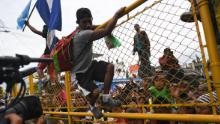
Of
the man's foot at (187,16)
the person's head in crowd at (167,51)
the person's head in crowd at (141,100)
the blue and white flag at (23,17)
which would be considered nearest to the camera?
the man's foot at (187,16)

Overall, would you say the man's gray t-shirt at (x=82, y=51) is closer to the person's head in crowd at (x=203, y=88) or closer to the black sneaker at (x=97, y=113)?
the black sneaker at (x=97, y=113)

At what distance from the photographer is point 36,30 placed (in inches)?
251

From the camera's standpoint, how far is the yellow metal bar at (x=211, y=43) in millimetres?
1946

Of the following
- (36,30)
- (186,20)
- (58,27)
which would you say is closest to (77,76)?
(186,20)

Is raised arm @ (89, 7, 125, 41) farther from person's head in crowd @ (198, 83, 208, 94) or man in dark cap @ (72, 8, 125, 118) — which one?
person's head in crowd @ (198, 83, 208, 94)

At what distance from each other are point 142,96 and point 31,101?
2.03 m

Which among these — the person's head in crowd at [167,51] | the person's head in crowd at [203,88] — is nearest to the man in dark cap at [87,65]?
the person's head in crowd at [167,51]

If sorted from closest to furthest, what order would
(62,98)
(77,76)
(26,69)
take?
1. (26,69)
2. (77,76)
3. (62,98)

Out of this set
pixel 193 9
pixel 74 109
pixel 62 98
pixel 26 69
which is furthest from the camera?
pixel 62 98

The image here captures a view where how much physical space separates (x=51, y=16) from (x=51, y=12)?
86 mm

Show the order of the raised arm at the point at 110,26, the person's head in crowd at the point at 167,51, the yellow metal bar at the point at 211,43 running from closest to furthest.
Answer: the yellow metal bar at the point at 211,43, the person's head in crowd at the point at 167,51, the raised arm at the point at 110,26

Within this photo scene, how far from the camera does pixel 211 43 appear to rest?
1.96 meters

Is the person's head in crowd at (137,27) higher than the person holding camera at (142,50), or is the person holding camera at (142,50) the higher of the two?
the person's head in crowd at (137,27)

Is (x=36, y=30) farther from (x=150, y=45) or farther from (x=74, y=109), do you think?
(x=150, y=45)
